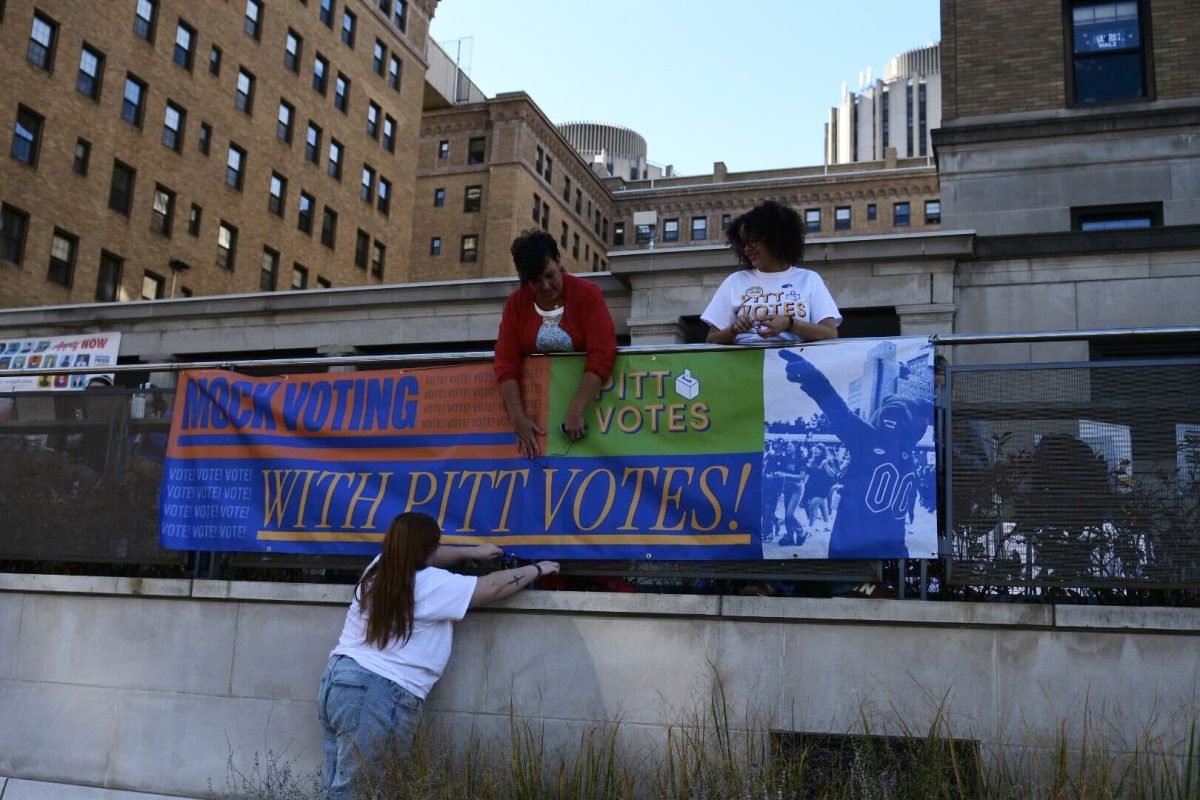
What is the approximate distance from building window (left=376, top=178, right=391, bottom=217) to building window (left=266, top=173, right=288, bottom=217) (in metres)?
7.54

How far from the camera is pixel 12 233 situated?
33.6m

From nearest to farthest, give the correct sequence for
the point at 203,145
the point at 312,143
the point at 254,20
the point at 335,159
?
the point at 203,145 < the point at 254,20 < the point at 312,143 < the point at 335,159

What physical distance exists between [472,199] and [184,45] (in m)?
30.6

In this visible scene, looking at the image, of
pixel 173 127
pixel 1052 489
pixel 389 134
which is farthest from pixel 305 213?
pixel 1052 489

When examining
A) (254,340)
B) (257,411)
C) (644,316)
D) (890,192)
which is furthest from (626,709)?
(890,192)

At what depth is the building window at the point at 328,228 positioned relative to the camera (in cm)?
5012

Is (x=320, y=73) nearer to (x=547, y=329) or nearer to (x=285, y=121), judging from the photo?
(x=285, y=121)

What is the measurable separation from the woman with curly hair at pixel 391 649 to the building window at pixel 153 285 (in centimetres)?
3619

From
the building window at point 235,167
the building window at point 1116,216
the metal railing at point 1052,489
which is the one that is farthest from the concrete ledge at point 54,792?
the building window at point 235,167

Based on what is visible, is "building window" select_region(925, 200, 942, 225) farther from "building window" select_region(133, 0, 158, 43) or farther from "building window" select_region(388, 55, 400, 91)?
"building window" select_region(133, 0, 158, 43)

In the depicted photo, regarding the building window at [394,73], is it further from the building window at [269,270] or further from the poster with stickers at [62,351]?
the poster with stickers at [62,351]

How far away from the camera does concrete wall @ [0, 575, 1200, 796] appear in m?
5.30

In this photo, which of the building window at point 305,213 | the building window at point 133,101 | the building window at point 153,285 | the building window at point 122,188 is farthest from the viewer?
the building window at point 305,213

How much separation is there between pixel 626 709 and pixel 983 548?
202cm
